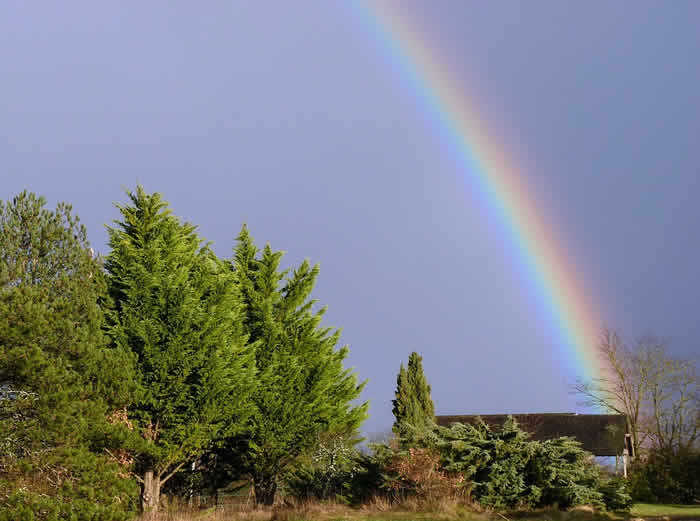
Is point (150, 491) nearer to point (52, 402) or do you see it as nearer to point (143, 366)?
point (143, 366)

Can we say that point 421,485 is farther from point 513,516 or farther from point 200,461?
point 200,461

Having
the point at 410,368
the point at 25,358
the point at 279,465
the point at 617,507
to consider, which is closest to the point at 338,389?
the point at 279,465

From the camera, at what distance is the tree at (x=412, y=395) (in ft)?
113

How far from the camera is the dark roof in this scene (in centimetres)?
3881

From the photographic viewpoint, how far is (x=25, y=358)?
14.0 metres

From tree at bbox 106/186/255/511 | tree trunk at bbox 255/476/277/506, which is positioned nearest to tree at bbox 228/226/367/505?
tree trunk at bbox 255/476/277/506

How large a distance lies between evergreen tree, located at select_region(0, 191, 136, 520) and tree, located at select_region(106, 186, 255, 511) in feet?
6.78

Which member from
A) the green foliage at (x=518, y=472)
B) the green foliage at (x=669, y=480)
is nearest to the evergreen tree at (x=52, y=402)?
the green foliage at (x=518, y=472)

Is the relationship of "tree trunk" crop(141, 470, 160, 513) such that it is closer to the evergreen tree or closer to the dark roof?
the evergreen tree

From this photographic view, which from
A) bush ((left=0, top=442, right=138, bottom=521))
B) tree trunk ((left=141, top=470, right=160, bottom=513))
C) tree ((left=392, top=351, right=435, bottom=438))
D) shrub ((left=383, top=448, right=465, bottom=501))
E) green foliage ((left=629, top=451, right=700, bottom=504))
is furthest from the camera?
tree ((left=392, top=351, right=435, bottom=438))

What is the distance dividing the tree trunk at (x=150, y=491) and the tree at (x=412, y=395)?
16.1 metres

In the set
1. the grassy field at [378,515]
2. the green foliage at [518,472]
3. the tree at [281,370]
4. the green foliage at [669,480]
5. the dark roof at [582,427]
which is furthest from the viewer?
the dark roof at [582,427]

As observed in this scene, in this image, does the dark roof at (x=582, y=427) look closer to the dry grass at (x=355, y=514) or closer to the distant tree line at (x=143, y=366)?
the distant tree line at (x=143, y=366)

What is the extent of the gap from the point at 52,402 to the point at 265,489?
39.3 ft
